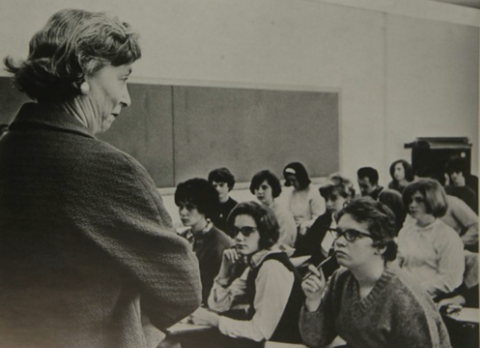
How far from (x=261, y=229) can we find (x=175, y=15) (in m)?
0.56

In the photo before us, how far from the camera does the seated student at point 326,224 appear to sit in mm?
1669

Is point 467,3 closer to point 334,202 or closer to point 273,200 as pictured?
point 334,202

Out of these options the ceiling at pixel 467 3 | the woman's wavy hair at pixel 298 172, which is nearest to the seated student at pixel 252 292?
the woman's wavy hair at pixel 298 172

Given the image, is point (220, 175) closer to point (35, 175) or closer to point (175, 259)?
point (175, 259)

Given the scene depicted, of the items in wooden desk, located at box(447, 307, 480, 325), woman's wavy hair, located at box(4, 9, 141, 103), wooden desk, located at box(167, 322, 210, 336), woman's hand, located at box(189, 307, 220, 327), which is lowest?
wooden desk, located at box(447, 307, 480, 325)

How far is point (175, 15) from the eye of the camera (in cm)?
150

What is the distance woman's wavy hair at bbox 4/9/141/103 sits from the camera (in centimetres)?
127

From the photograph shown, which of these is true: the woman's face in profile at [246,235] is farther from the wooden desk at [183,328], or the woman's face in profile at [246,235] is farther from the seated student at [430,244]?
the seated student at [430,244]

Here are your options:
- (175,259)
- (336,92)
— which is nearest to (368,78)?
(336,92)

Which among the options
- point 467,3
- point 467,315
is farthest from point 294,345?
point 467,3

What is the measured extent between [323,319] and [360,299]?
112 millimetres

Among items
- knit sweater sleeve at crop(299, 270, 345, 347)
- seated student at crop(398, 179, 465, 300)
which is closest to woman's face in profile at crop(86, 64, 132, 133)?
knit sweater sleeve at crop(299, 270, 345, 347)

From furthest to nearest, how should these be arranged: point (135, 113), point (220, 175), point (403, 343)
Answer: point (403, 343)
point (220, 175)
point (135, 113)

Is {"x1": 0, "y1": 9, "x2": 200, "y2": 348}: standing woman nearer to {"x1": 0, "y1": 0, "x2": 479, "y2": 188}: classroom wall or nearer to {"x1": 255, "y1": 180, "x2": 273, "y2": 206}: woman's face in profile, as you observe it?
{"x1": 0, "y1": 0, "x2": 479, "y2": 188}: classroom wall
